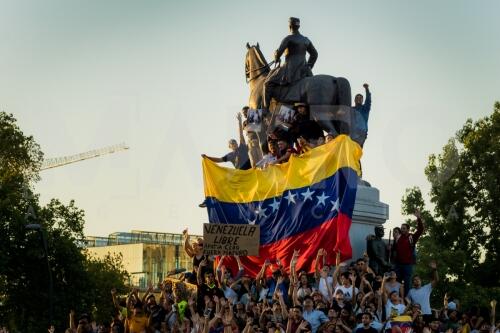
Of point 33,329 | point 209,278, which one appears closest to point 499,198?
point 33,329

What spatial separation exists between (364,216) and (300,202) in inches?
55.6

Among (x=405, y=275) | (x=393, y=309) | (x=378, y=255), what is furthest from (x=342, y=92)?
(x=393, y=309)

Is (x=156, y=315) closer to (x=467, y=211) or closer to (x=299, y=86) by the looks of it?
(x=299, y=86)

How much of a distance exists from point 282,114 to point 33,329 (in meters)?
30.0

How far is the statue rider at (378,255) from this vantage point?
89.6ft

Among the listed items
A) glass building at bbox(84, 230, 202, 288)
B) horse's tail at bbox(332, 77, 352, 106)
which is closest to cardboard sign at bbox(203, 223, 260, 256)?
horse's tail at bbox(332, 77, 352, 106)

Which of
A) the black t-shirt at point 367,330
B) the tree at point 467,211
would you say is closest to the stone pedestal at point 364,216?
the black t-shirt at point 367,330

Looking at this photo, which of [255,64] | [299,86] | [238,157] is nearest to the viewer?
[299,86]

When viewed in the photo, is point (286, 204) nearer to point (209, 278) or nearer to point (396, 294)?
point (209, 278)

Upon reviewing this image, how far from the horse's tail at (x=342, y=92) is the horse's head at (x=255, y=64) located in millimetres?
2896

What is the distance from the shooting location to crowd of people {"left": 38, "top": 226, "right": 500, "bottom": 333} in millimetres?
23016

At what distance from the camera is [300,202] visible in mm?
28656

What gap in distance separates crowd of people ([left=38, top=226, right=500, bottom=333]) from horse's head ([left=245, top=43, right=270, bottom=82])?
548 cm

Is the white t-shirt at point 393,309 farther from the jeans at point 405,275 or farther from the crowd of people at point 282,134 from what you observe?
the crowd of people at point 282,134
